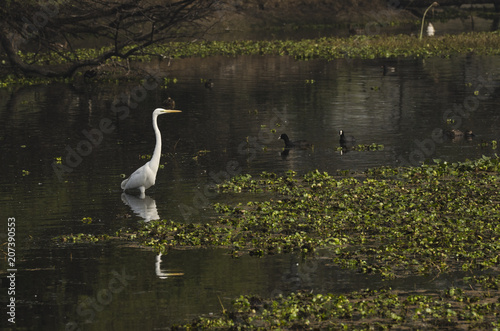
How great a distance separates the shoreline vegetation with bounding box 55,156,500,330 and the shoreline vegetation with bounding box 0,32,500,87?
2959cm

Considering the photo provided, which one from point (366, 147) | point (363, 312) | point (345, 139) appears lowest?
point (363, 312)

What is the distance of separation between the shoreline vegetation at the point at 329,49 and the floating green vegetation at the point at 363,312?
119ft

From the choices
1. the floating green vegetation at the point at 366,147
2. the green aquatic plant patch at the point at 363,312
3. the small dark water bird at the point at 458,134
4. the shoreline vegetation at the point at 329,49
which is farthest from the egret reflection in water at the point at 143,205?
the shoreline vegetation at the point at 329,49

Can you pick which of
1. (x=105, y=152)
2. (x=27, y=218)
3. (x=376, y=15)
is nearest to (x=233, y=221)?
(x=27, y=218)

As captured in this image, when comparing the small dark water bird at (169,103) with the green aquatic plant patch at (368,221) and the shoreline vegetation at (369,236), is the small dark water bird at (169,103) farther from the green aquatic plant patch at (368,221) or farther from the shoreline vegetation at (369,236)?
the green aquatic plant patch at (368,221)

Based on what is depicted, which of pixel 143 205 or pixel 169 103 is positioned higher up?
pixel 169 103

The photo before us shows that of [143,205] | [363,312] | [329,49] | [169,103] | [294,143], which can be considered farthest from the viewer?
[329,49]

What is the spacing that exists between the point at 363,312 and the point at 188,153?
12.7m

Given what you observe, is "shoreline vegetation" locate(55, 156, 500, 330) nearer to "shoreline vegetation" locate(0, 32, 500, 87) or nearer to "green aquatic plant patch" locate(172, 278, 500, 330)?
"green aquatic plant patch" locate(172, 278, 500, 330)

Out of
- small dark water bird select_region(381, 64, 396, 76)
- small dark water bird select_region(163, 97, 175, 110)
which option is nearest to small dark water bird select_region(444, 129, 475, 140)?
small dark water bird select_region(163, 97, 175, 110)

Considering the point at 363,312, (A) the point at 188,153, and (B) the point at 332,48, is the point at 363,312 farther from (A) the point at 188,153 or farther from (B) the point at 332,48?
(B) the point at 332,48

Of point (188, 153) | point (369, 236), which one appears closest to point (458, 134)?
point (188, 153)

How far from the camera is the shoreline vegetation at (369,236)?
10.7 metres

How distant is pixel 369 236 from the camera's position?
560 inches
